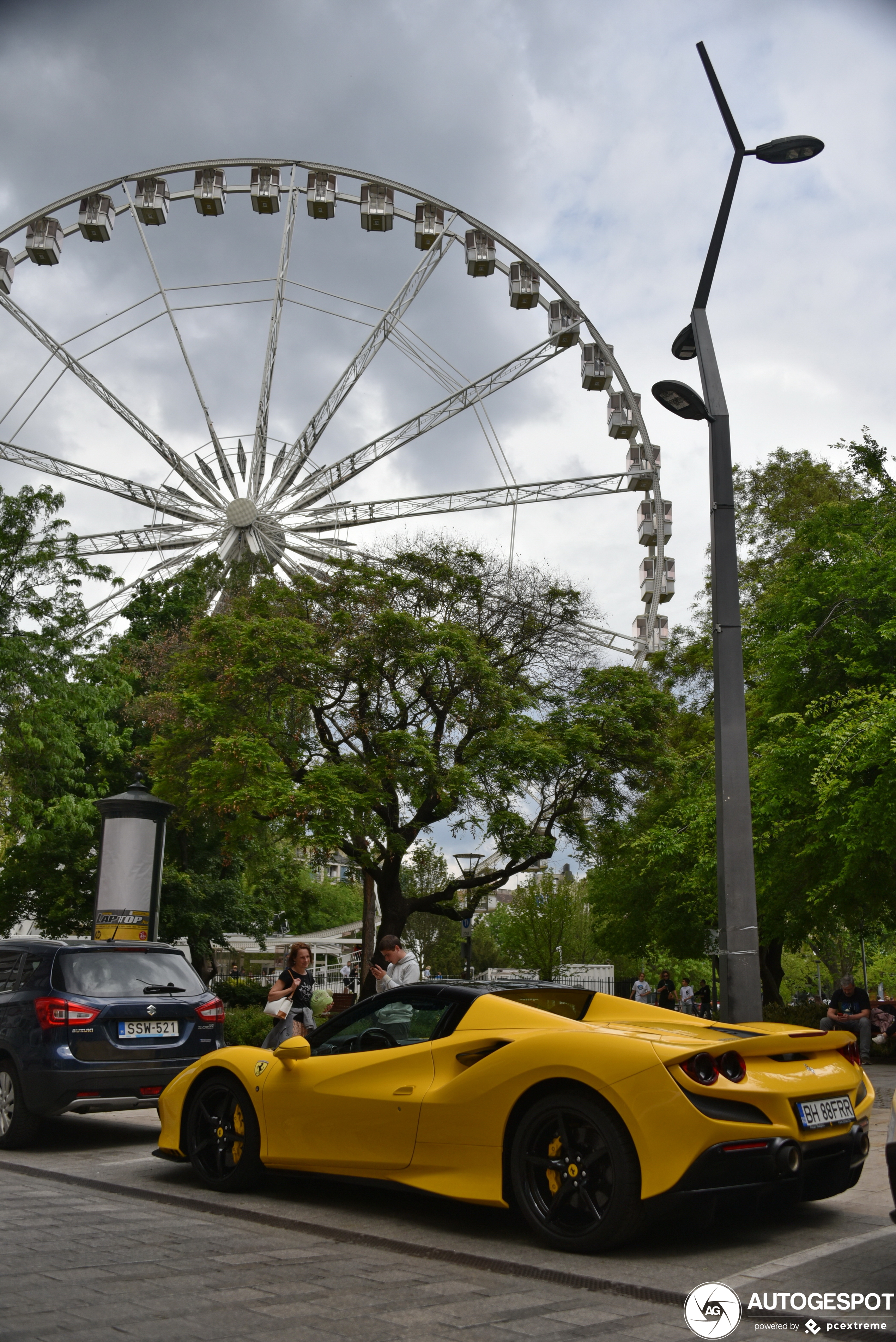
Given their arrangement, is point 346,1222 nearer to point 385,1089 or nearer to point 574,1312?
point 385,1089

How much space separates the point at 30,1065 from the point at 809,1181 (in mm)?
5671

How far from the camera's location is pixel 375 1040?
20.8ft

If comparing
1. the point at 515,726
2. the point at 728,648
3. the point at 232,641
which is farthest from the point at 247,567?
the point at 728,648

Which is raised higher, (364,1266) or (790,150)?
(790,150)

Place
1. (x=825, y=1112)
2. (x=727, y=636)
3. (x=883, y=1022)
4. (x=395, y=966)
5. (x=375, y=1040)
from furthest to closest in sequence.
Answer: (x=883, y=1022) → (x=395, y=966) → (x=727, y=636) → (x=375, y=1040) → (x=825, y=1112)

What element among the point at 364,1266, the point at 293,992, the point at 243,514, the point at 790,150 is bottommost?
the point at 364,1266

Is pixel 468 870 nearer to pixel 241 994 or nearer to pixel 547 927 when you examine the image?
pixel 241 994

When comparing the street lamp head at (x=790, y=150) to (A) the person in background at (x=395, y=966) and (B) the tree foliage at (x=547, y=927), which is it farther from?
(B) the tree foliage at (x=547, y=927)

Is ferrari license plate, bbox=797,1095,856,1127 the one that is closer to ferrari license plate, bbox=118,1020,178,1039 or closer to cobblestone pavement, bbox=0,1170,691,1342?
cobblestone pavement, bbox=0,1170,691,1342

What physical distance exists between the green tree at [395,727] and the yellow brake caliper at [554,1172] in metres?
14.5

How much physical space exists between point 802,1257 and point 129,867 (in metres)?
13.2

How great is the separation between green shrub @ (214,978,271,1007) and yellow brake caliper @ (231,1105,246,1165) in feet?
75.9

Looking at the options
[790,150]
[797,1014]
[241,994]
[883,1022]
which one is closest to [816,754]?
[883,1022]

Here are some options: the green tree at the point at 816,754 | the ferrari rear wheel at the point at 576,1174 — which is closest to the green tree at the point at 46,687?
the green tree at the point at 816,754
